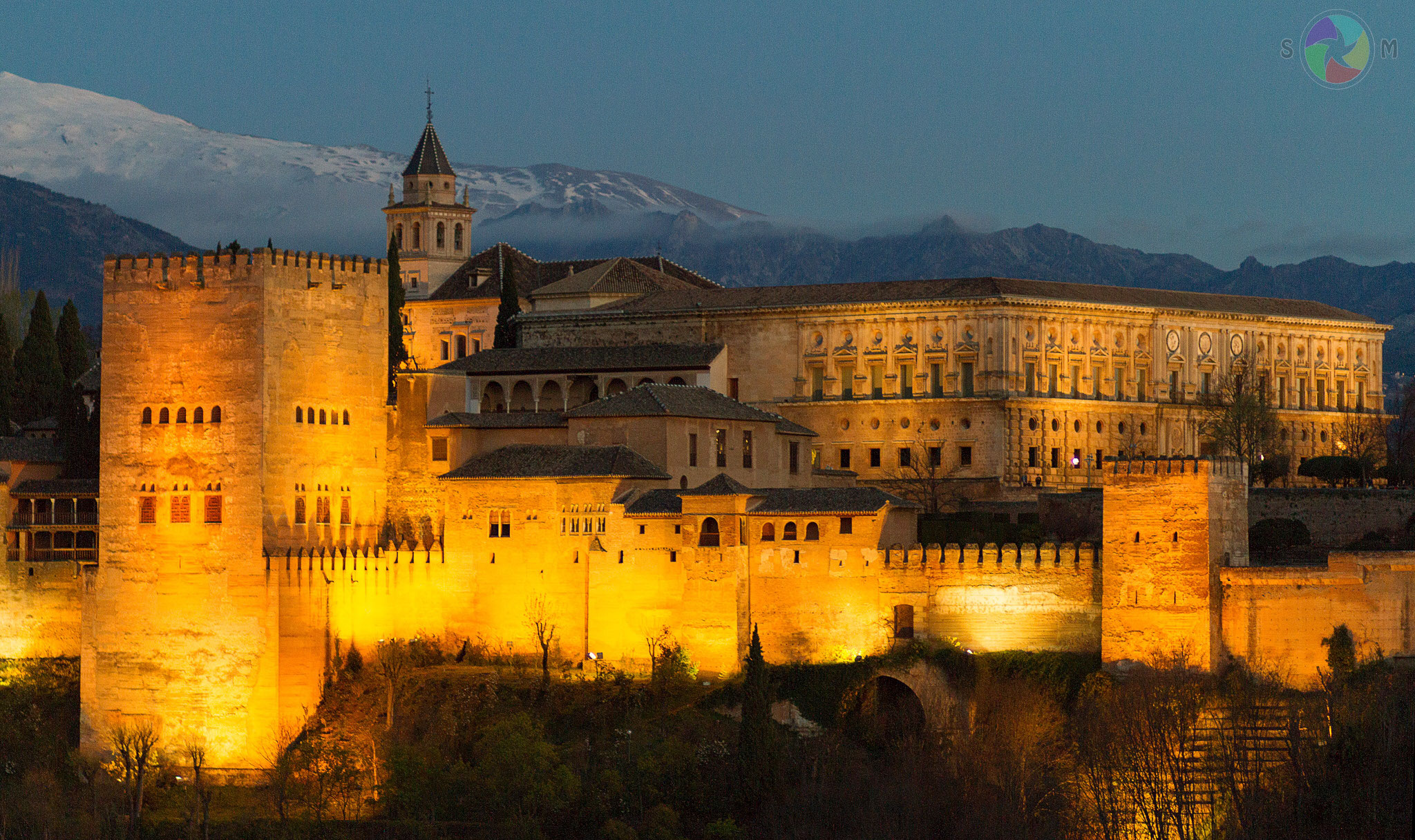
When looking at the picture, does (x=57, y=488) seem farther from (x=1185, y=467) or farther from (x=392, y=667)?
(x=1185, y=467)

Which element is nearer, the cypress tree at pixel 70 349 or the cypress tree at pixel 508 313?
the cypress tree at pixel 70 349

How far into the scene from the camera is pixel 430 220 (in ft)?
368

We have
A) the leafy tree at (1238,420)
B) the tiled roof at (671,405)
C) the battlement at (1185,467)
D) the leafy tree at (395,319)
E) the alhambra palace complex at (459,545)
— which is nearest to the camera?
the battlement at (1185,467)

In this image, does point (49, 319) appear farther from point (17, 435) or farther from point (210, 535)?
point (210, 535)

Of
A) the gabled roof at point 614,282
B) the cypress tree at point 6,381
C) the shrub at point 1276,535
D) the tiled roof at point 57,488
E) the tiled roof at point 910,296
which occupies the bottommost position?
the shrub at point 1276,535

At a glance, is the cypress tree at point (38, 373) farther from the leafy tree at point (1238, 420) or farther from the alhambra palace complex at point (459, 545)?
the leafy tree at point (1238, 420)

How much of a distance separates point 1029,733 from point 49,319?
153 ft

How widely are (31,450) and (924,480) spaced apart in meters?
29.5

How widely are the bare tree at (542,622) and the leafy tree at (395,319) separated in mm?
13889

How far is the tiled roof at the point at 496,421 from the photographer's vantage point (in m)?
66.0

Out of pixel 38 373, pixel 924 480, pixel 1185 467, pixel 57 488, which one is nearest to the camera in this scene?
pixel 1185 467

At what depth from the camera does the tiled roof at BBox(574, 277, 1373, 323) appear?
278 ft

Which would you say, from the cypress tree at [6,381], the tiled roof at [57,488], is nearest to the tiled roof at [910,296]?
the cypress tree at [6,381]

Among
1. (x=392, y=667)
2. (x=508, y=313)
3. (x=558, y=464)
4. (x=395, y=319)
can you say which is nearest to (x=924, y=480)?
(x=508, y=313)
